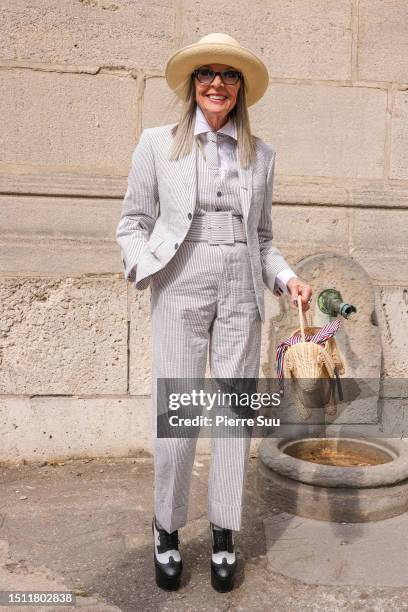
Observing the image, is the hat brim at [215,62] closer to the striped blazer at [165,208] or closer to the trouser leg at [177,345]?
the striped blazer at [165,208]

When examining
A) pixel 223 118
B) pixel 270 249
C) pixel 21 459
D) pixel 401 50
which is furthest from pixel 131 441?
pixel 401 50

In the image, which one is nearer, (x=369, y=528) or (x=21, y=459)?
(x=369, y=528)

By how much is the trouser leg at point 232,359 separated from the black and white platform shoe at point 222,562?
60 mm

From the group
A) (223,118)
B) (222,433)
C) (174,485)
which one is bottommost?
(174,485)

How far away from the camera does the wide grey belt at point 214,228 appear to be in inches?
94.0

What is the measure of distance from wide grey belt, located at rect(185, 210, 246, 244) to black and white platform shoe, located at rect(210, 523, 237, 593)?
3.55ft

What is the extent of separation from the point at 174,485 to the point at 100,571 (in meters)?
0.54

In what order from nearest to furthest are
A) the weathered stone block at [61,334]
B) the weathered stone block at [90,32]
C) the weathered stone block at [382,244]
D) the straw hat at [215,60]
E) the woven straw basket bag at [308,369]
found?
1. the straw hat at [215,60]
2. the woven straw basket bag at [308,369]
3. the weathered stone block at [90,32]
4. the weathered stone block at [61,334]
5. the weathered stone block at [382,244]

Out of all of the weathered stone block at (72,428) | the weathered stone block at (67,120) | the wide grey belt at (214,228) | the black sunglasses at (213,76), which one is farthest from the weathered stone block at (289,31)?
the weathered stone block at (72,428)

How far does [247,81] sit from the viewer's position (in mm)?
2465

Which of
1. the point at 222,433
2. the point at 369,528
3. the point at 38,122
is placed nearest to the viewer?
the point at 222,433

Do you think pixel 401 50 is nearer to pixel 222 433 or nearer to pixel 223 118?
pixel 223 118

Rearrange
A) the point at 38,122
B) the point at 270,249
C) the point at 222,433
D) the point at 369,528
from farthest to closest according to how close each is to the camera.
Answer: the point at 38,122 < the point at 369,528 < the point at 270,249 < the point at 222,433

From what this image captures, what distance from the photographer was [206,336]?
96.8 inches
